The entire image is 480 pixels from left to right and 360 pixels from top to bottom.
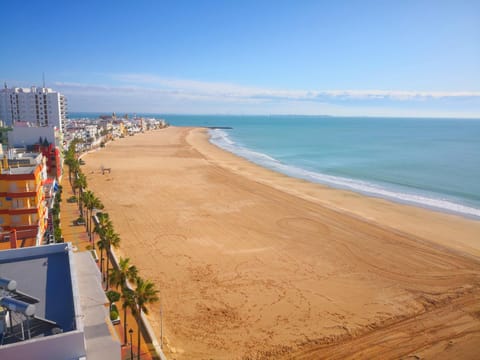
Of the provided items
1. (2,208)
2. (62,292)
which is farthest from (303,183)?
(62,292)

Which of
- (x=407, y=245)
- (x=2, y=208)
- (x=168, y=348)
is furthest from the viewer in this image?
(x=407, y=245)

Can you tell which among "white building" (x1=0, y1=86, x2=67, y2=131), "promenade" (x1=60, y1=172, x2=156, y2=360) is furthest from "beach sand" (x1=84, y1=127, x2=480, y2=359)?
"white building" (x1=0, y1=86, x2=67, y2=131)

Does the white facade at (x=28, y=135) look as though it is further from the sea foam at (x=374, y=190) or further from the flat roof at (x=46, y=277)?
the flat roof at (x=46, y=277)

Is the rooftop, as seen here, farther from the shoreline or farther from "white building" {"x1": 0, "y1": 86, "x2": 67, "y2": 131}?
"white building" {"x1": 0, "y1": 86, "x2": 67, "y2": 131}

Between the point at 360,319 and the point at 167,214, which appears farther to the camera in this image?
the point at 167,214

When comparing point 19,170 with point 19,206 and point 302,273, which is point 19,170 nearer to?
point 19,206

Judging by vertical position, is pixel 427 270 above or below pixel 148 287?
below

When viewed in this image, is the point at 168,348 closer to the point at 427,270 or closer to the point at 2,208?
the point at 2,208
